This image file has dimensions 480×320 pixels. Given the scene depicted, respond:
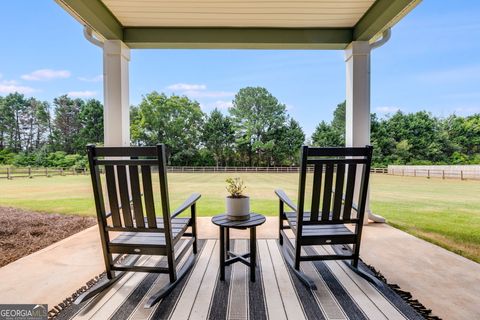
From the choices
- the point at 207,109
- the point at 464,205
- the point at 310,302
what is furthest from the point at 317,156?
the point at 207,109

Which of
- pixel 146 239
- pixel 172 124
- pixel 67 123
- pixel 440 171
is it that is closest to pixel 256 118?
pixel 172 124

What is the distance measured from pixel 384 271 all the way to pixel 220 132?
6.85m

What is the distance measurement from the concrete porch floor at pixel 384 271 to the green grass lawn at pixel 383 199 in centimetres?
46

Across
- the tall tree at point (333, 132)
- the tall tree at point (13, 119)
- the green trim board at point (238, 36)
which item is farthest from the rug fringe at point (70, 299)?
the tall tree at point (333, 132)

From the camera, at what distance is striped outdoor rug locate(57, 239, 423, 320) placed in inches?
61.7

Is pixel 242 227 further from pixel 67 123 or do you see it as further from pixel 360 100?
pixel 67 123

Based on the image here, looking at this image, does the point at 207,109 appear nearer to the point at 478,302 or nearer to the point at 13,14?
the point at 13,14

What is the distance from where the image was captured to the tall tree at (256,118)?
26.9 ft

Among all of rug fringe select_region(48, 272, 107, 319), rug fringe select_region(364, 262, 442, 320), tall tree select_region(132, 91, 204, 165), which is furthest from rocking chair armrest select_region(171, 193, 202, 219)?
tall tree select_region(132, 91, 204, 165)

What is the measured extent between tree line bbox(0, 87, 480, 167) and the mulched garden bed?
108cm

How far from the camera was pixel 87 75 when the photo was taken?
6.01m

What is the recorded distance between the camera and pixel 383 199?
5266mm

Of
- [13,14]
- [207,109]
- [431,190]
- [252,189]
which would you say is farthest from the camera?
[207,109]

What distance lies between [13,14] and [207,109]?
5881 millimetres
